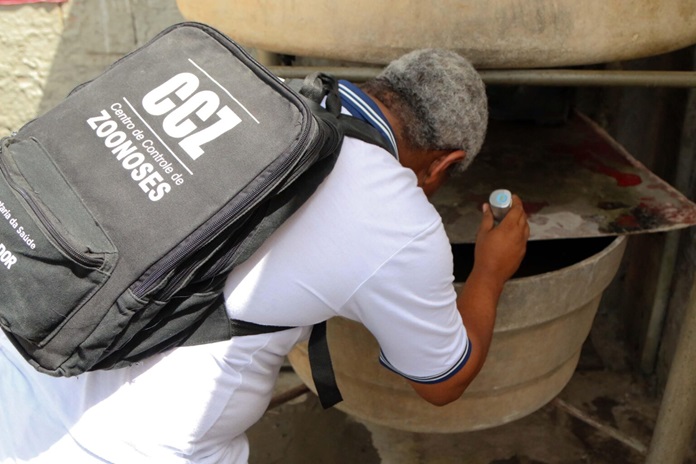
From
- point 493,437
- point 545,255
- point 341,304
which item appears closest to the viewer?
point 341,304

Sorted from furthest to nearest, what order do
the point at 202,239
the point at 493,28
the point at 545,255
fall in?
the point at 545,255, the point at 493,28, the point at 202,239

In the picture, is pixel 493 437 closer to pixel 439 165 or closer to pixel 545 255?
pixel 545 255

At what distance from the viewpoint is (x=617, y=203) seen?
1366mm

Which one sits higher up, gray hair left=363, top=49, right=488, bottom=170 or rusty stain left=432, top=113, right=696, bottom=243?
gray hair left=363, top=49, right=488, bottom=170

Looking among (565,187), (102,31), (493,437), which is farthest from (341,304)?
(102,31)

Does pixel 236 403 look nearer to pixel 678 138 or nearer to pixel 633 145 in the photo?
pixel 678 138

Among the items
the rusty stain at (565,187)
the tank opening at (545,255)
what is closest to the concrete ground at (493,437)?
the tank opening at (545,255)

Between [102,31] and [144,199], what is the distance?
1.82 metres

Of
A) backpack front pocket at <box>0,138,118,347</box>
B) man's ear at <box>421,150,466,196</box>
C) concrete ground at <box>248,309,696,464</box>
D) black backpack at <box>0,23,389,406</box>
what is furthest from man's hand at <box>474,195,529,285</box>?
concrete ground at <box>248,309,696,464</box>

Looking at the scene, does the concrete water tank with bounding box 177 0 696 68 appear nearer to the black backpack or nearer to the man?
the man

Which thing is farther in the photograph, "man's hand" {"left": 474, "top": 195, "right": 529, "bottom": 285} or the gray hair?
"man's hand" {"left": 474, "top": 195, "right": 529, "bottom": 285}

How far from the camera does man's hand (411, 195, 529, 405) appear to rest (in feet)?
3.58

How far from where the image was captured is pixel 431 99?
40.9 inches

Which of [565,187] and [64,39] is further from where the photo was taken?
[64,39]
